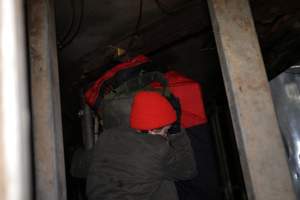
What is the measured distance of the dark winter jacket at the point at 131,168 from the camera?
1.57 m

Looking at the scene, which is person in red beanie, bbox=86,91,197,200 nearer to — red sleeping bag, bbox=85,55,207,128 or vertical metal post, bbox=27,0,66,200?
vertical metal post, bbox=27,0,66,200

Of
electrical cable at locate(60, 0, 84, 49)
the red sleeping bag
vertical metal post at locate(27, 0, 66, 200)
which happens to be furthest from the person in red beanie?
electrical cable at locate(60, 0, 84, 49)

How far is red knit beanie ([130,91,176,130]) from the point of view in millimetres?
1638

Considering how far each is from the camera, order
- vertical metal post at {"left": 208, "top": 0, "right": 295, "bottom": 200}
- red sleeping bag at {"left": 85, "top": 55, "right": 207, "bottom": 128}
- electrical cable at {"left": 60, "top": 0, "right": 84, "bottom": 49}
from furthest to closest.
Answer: electrical cable at {"left": 60, "top": 0, "right": 84, "bottom": 49} → red sleeping bag at {"left": 85, "top": 55, "right": 207, "bottom": 128} → vertical metal post at {"left": 208, "top": 0, "right": 295, "bottom": 200}

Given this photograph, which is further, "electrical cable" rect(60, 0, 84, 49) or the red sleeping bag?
"electrical cable" rect(60, 0, 84, 49)

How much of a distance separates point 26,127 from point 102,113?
1633mm

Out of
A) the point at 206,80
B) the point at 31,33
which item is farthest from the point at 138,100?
the point at 206,80

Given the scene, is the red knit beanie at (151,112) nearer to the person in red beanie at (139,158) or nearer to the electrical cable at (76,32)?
the person in red beanie at (139,158)

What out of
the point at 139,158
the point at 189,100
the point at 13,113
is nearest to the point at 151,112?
the point at 139,158

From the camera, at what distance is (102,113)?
7.05ft

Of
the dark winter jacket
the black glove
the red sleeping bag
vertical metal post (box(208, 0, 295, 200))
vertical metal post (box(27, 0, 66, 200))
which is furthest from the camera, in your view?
the red sleeping bag

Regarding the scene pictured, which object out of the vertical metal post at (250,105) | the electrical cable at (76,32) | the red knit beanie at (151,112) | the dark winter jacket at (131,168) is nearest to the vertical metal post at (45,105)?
the dark winter jacket at (131,168)

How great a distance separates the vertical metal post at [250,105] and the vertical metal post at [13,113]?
95 centimetres

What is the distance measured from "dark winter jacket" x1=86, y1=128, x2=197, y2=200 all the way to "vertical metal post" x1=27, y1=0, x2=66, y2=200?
232 mm
